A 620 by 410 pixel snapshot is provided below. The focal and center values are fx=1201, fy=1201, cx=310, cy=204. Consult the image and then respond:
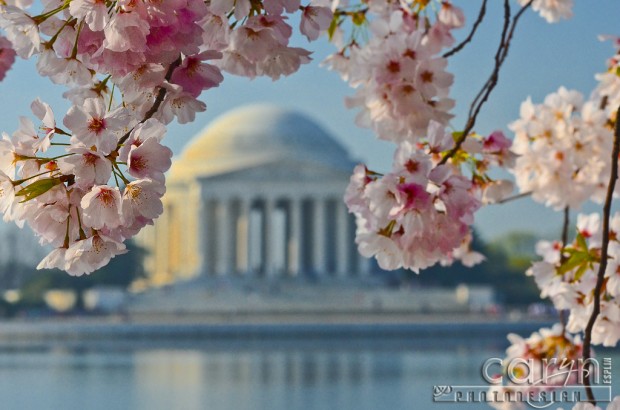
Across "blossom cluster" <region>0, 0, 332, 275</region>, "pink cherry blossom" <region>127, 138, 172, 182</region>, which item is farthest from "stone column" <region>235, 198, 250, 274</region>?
"pink cherry blossom" <region>127, 138, 172, 182</region>

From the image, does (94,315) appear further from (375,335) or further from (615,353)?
(615,353)

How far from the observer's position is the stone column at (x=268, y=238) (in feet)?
281

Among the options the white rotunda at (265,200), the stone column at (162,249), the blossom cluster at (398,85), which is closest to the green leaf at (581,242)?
the blossom cluster at (398,85)

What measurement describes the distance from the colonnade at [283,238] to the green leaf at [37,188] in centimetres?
8012

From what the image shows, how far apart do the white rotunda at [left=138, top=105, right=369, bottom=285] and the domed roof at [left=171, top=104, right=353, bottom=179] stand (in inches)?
2.9

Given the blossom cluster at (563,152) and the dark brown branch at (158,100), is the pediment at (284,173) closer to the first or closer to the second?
the blossom cluster at (563,152)

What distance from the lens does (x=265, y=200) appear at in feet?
279

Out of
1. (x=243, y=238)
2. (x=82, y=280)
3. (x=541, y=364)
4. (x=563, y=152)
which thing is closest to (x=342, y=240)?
(x=243, y=238)

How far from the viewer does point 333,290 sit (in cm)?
7594

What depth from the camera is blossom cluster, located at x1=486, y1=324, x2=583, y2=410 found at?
16.8ft

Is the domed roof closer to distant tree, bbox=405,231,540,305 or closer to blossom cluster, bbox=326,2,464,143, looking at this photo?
distant tree, bbox=405,231,540,305

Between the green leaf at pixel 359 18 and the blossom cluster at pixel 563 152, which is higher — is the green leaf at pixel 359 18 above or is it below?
above

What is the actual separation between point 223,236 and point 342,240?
8789mm

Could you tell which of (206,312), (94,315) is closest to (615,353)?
(206,312)
